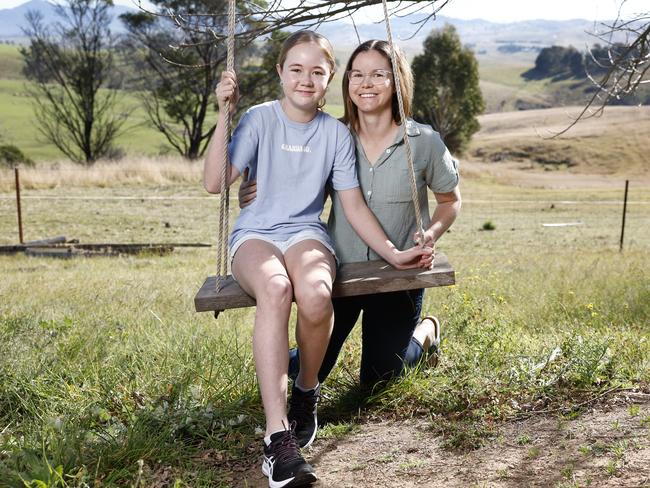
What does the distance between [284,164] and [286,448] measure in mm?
1218

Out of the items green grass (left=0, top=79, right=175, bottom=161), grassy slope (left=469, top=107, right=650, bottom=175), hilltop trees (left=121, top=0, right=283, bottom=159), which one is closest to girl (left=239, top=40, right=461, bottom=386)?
hilltop trees (left=121, top=0, right=283, bottom=159)

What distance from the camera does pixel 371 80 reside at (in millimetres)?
3338

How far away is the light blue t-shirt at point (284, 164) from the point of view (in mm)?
3254

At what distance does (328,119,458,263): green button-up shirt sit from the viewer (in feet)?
11.3

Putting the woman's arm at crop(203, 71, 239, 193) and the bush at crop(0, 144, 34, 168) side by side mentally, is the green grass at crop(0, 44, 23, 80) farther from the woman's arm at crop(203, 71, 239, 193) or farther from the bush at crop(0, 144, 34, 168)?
the woman's arm at crop(203, 71, 239, 193)

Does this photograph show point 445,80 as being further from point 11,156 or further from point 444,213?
point 444,213

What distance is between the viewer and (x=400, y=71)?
334 cm

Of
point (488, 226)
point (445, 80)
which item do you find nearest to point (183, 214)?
point (488, 226)

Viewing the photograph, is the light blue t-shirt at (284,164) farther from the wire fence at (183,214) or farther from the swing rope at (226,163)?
the wire fence at (183,214)

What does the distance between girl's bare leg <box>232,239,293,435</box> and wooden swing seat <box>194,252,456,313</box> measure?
3.6 inches

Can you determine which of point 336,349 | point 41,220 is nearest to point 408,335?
point 336,349

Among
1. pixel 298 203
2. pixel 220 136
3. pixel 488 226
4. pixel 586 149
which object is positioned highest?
pixel 220 136

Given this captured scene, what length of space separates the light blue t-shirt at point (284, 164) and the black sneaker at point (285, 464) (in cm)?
93

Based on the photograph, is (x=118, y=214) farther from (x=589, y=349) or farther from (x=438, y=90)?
(x=438, y=90)
